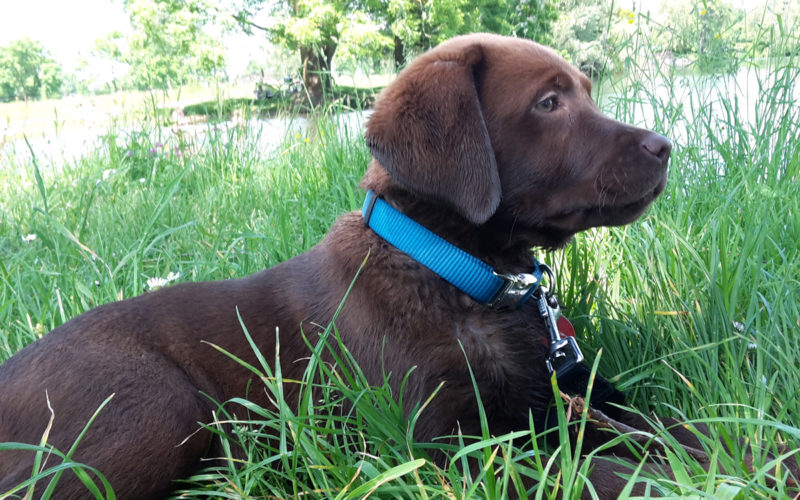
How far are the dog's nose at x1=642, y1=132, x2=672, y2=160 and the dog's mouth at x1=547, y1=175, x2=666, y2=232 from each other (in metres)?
0.07

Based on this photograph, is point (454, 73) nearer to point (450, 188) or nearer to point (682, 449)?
point (450, 188)

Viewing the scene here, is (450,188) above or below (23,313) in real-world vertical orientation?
above

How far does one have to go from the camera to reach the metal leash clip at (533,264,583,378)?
1713 mm

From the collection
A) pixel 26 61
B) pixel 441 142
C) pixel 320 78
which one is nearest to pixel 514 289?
pixel 441 142

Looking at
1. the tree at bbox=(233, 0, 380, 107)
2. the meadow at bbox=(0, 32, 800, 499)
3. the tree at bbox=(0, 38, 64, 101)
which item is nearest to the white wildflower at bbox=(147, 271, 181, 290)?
the meadow at bbox=(0, 32, 800, 499)

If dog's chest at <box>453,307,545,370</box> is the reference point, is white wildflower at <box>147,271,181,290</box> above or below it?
below

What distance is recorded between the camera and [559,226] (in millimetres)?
1817

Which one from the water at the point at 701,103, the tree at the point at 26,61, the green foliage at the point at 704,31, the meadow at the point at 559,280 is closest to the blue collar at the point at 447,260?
the meadow at the point at 559,280

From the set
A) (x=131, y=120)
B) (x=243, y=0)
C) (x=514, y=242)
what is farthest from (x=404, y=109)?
(x=243, y=0)

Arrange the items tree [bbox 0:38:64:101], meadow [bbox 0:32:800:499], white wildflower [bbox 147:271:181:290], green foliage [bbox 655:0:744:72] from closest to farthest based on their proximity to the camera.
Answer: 1. meadow [bbox 0:32:800:499]
2. white wildflower [bbox 147:271:181:290]
3. green foliage [bbox 655:0:744:72]
4. tree [bbox 0:38:64:101]

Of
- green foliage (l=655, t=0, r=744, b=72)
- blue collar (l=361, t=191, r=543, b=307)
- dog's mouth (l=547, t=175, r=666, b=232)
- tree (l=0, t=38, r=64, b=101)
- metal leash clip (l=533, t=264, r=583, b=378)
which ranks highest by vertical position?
green foliage (l=655, t=0, r=744, b=72)

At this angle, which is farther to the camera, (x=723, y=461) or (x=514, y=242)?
(x=514, y=242)

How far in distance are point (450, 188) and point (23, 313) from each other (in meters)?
1.66

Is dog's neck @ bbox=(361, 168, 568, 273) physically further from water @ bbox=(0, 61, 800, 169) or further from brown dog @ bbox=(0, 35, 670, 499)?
water @ bbox=(0, 61, 800, 169)
